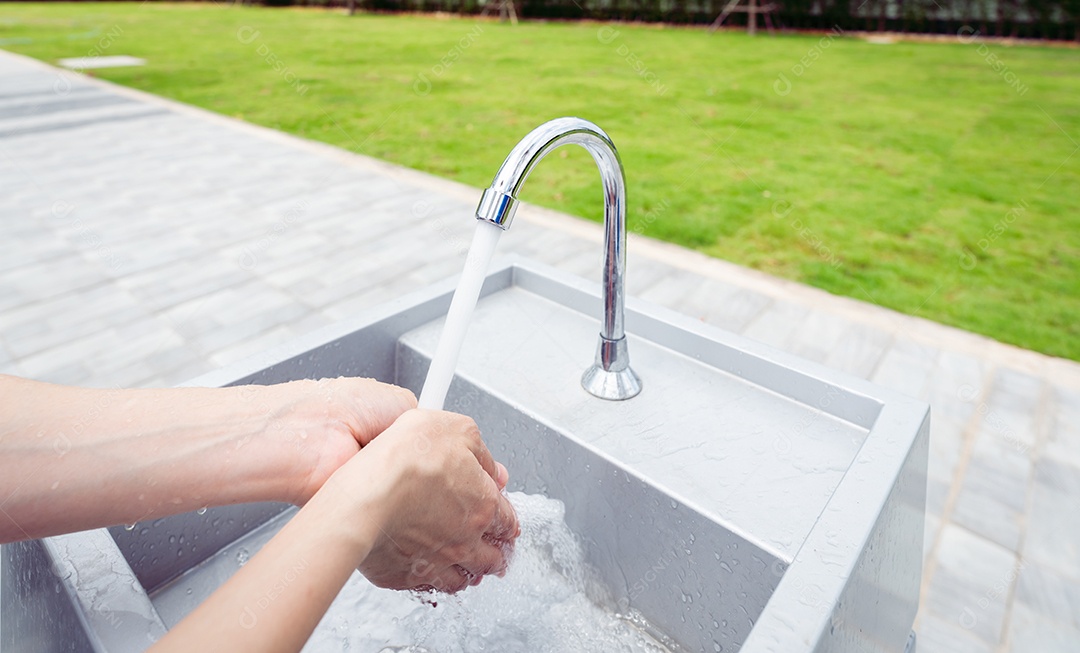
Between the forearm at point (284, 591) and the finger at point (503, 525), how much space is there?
0.24 m

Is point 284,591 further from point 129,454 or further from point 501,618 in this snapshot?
point 501,618

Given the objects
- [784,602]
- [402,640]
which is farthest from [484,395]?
[784,602]

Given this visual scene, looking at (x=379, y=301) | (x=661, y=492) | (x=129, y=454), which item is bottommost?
(x=379, y=301)

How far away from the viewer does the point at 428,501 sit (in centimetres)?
73

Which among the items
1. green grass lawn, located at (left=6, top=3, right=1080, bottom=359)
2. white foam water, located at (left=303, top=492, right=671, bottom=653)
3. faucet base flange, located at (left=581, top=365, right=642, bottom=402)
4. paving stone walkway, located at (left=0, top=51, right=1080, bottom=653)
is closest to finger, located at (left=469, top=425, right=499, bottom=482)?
white foam water, located at (left=303, top=492, right=671, bottom=653)

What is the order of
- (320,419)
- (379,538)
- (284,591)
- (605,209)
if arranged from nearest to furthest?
(284,591) → (379,538) → (320,419) → (605,209)

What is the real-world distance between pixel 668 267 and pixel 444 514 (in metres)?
2.99

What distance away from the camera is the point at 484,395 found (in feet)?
4.13

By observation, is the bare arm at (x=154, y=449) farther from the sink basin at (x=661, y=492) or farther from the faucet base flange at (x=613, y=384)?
the faucet base flange at (x=613, y=384)

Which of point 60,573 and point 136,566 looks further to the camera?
point 136,566

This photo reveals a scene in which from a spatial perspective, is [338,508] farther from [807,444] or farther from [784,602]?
[807,444]

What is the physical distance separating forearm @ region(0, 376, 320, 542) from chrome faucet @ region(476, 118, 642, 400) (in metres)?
0.37

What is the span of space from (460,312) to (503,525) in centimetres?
30

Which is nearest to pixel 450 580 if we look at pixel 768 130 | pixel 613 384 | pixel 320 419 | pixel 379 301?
pixel 320 419
